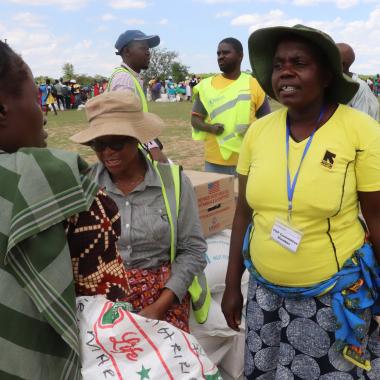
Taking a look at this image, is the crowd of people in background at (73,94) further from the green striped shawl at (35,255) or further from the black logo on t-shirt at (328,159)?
the green striped shawl at (35,255)

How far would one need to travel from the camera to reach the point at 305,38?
66.5 inches

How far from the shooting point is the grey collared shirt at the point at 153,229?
2043mm

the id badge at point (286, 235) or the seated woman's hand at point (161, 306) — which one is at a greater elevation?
the id badge at point (286, 235)

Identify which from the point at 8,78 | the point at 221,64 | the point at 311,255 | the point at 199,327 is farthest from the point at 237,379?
the point at 221,64

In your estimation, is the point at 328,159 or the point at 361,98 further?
the point at 361,98

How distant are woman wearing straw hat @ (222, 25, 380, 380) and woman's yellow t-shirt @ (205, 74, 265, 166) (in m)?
2.33

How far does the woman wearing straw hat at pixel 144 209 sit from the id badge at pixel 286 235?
0.54m

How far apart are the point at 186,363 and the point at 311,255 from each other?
726 mm

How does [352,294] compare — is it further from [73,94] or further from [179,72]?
[179,72]

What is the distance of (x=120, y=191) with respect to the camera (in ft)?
6.88

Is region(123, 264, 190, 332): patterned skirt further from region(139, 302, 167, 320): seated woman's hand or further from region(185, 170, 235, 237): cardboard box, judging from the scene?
region(185, 170, 235, 237): cardboard box

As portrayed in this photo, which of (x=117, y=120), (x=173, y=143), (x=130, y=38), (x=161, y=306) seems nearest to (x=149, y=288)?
(x=161, y=306)

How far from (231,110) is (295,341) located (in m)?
2.73

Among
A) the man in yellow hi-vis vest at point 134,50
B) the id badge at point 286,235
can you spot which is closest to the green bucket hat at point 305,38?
the id badge at point 286,235
